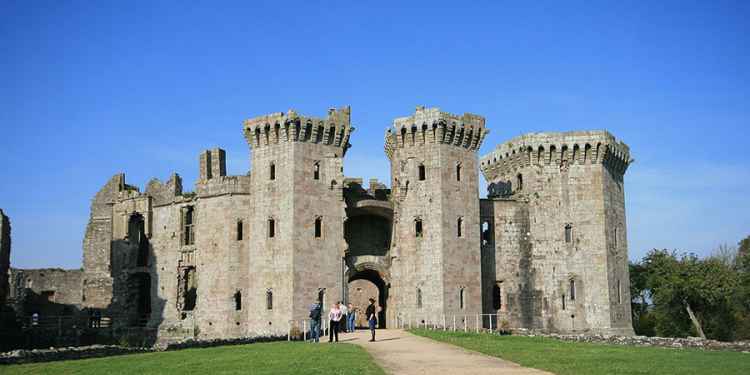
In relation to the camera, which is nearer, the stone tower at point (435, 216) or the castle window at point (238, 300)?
the stone tower at point (435, 216)

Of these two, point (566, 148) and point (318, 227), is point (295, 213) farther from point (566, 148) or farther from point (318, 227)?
point (566, 148)

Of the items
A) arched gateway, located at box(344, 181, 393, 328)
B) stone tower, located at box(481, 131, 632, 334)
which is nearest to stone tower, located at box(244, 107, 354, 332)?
arched gateway, located at box(344, 181, 393, 328)

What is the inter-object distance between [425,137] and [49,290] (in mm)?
30347

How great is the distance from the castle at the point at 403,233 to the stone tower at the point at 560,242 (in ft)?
0.23

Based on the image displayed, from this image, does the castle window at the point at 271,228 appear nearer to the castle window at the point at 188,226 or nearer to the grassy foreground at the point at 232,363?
the castle window at the point at 188,226

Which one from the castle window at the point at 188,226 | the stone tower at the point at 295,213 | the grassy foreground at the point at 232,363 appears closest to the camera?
the grassy foreground at the point at 232,363

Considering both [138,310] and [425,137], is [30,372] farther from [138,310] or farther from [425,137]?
[138,310]

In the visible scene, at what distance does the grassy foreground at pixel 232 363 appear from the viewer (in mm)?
21766

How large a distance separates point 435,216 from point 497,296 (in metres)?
7.01

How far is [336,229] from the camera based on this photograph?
145 ft

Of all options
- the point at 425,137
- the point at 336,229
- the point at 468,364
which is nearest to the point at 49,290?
the point at 336,229

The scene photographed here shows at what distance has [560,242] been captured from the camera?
4738 centimetres

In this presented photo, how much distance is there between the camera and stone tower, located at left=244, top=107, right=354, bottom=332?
4253 centimetres

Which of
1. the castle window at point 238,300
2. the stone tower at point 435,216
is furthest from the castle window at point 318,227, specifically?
the castle window at point 238,300
